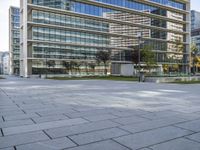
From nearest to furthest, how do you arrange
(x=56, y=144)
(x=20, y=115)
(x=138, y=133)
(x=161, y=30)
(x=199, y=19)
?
(x=56, y=144)
(x=138, y=133)
(x=20, y=115)
(x=161, y=30)
(x=199, y=19)

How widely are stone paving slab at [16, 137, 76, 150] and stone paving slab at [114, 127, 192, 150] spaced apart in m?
1.00

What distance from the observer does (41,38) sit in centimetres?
5728

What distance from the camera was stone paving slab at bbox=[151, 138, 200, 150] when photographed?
406 centimetres

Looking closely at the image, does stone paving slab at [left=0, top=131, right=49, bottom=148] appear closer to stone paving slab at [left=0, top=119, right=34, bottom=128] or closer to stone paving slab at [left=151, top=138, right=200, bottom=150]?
stone paving slab at [left=0, top=119, right=34, bottom=128]

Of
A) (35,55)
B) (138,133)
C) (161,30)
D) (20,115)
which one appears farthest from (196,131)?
(161,30)

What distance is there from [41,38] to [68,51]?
8416 millimetres

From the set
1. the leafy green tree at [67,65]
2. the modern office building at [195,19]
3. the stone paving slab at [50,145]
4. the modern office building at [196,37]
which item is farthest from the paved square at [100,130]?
the modern office building at [195,19]

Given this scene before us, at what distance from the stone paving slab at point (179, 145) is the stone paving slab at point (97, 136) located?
38.5 inches

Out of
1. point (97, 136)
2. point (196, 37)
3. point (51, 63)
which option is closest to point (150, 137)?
point (97, 136)

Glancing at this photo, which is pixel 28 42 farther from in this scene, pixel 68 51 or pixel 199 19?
pixel 199 19

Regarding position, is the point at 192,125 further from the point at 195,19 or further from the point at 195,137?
the point at 195,19

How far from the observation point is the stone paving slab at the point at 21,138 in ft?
14.0

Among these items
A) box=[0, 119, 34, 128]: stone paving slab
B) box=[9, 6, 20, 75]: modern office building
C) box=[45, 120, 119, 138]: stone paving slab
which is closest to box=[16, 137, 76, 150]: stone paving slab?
box=[45, 120, 119, 138]: stone paving slab

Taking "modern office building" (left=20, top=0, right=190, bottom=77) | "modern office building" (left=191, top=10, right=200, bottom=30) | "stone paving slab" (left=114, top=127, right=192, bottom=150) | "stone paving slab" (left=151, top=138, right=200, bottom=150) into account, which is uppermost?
"modern office building" (left=191, top=10, right=200, bottom=30)
